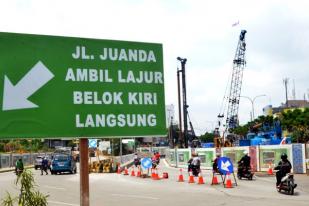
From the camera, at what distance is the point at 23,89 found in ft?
17.1

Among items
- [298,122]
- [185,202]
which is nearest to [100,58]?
[185,202]

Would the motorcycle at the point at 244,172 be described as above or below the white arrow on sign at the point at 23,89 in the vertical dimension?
below

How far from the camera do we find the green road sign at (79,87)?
206 inches

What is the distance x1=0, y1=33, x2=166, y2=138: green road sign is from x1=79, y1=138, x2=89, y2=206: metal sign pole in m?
0.18

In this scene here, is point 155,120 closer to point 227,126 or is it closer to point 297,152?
point 297,152

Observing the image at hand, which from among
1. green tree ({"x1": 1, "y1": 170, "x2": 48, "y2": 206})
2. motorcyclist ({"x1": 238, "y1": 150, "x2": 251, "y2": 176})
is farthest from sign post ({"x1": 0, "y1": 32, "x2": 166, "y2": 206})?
motorcyclist ({"x1": 238, "y1": 150, "x2": 251, "y2": 176})

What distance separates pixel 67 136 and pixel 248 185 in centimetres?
1966

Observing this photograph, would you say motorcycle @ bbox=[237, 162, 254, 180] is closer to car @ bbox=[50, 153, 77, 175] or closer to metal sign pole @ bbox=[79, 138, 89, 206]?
car @ bbox=[50, 153, 77, 175]

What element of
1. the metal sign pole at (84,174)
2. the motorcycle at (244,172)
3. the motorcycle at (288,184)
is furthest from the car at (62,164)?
the metal sign pole at (84,174)

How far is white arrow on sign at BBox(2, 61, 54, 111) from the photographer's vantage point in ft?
17.0

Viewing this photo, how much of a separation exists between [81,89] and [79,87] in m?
0.03

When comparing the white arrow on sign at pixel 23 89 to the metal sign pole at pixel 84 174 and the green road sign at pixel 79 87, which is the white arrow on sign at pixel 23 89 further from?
the metal sign pole at pixel 84 174

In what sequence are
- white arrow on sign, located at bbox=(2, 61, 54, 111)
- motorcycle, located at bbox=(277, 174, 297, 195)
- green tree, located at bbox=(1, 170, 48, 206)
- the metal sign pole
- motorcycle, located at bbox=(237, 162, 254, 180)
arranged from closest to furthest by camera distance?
1. white arrow on sign, located at bbox=(2, 61, 54, 111)
2. the metal sign pole
3. green tree, located at bbox=(1, 170, 48, 206)
4. motorcycle, located at bbox=(277, 174, 297, 195)
5. motorcycle, located at bbox=(237, 162, 254, 180)

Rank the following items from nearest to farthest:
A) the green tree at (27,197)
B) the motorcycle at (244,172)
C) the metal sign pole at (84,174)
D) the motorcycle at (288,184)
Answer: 1. the metal sign pole at (84,174)
2. the green tree at (27,197)
3. the motorcycle at (288,184)
4. the motorcycle at (244,172)
